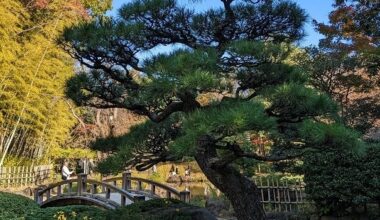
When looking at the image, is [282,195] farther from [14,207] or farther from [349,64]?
[14,207]

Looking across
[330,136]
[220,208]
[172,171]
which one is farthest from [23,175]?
[330,136]

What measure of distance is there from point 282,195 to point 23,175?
8236mm

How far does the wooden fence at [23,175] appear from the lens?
12.1 meters

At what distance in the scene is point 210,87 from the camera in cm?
335

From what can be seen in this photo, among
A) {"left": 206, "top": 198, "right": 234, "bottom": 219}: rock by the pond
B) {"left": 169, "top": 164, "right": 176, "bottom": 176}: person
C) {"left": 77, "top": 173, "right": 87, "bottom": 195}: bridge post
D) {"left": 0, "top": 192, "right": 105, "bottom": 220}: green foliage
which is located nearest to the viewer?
{"left": 0, "top": 192, "right": 105, "bottom": 220}: green foliage

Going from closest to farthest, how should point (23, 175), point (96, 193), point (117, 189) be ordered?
point (117, 189), point (96, 193), point (23, 175)

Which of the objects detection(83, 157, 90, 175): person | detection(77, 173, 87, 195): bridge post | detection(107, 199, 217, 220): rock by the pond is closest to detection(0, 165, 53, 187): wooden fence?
detection(83, 157, 90, 175): person

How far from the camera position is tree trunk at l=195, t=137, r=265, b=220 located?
13.1 ft

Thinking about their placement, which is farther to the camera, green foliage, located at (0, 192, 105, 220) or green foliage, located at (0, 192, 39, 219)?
green foliage, located at (0, 192, 39, 219)

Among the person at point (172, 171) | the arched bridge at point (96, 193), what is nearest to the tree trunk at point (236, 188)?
the arched bridge at point (96, 193)

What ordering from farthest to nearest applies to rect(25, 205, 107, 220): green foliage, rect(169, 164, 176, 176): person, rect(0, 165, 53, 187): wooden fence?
rect(169, 164, 176, 176): person → rect(0, 165, 53, 187): wooden fence → rect(25, 205, 107, 220): green foliage

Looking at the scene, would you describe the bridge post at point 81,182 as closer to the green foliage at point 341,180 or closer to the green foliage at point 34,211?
the green foliage at point 34,211

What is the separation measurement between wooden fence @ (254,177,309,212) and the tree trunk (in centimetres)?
471

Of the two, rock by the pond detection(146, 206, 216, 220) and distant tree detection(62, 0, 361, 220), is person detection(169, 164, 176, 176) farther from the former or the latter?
distant tree detection(62, 0, 361, 220)
